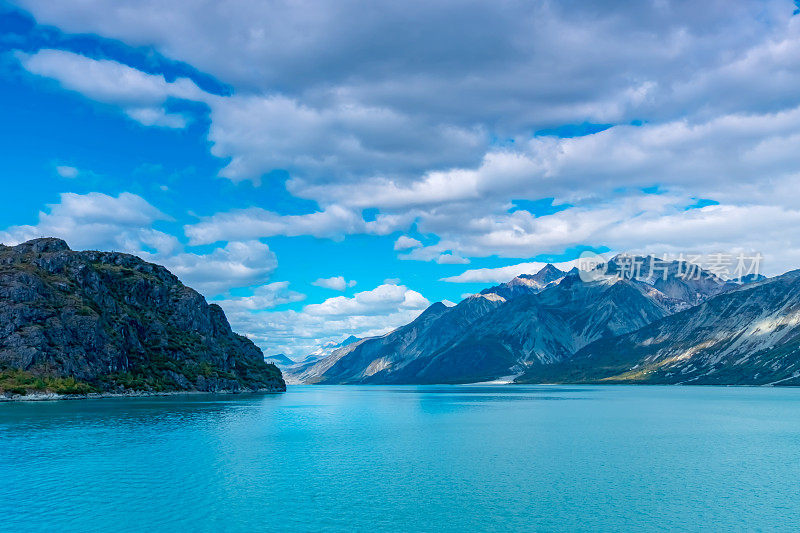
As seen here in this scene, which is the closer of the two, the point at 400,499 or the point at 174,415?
the point at 400,499

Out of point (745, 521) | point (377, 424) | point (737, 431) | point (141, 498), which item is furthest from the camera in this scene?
point (377, 424)

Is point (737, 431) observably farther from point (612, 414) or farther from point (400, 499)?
point (400, 499)

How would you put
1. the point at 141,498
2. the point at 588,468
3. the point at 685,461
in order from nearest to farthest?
the point at 141,498
the point at 588,468
the point at 685,461

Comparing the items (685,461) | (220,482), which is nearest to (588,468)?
(685,461)

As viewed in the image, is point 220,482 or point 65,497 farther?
point 220,482

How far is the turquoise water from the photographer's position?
204 ft

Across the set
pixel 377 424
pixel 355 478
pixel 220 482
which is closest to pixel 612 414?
pixel 377 424

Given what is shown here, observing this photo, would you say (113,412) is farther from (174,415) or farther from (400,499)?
(400,499)

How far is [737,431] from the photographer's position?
5522 inches

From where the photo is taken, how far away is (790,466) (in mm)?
93062

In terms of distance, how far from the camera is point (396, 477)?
84.2 meters

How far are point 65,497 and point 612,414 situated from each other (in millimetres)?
169592

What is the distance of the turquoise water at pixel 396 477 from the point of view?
6216 cm

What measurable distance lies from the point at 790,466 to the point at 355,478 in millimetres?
71347
